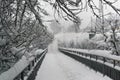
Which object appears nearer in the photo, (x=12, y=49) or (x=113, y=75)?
(x=12, y=49)

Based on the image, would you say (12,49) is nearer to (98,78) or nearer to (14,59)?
(14,59)

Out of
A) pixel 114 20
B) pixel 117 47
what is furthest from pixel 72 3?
pixel 114 20

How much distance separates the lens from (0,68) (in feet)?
25.3

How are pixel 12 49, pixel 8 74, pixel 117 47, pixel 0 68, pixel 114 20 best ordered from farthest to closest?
pixel 114 20, pixel 117 47, pixel 12 49, pixel 0 68, pixel 8 74

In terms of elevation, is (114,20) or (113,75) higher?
(114,20)

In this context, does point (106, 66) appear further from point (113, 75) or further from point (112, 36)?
point (112, 36)

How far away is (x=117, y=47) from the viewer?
32156mm

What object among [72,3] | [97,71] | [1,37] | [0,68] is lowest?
[97,71]

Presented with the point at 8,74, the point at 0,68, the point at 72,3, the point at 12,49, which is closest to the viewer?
the point at 8,74

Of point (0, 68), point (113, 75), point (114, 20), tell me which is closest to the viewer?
point (0, 68)

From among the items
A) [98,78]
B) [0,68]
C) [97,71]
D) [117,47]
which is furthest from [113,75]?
[117,47]

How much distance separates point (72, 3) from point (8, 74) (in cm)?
187

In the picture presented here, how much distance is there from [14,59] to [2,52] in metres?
0.70

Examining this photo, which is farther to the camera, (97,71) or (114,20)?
(114,20)
